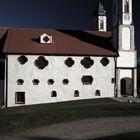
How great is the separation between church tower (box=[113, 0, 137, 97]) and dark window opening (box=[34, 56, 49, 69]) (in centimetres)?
932

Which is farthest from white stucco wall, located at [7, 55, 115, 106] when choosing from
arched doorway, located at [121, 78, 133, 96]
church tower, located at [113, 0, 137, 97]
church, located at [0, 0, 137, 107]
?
arched doorway, located at [121, 78, 133, 96]

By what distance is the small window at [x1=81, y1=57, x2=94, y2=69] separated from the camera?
46.2m

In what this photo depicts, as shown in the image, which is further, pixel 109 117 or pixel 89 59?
pixel 89 59

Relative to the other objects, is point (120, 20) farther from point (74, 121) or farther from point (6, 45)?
point (74, 121)

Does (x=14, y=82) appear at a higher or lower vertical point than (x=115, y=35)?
lower

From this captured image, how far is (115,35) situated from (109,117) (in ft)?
72.3

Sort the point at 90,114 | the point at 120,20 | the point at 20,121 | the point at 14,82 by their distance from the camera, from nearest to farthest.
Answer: the point at 20,121
the point at 90,114
the point at 14,82
the point at 120,20

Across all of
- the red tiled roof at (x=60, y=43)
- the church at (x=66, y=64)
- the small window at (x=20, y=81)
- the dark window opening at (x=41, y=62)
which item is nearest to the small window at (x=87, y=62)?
the church at (x=66, y=64)

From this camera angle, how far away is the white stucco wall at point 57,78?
4441cm

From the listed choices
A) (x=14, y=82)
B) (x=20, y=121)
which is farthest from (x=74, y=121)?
(x=14, y=82)

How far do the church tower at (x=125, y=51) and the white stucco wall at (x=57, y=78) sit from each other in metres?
1.23

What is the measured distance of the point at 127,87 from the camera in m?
48.0

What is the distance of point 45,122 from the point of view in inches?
1062

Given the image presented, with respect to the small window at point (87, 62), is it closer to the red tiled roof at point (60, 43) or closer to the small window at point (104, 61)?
the red tiled roof at point (60, 43)
